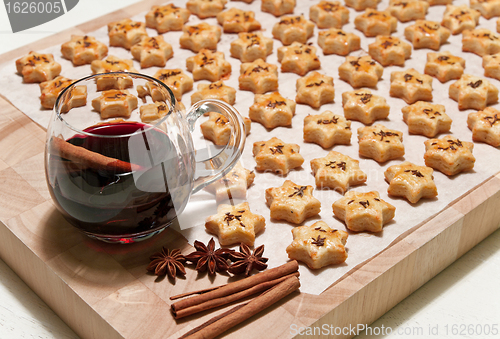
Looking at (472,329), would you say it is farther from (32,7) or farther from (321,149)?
(32,7)

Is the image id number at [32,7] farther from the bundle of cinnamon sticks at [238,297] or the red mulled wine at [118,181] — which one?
the bundle of cinnamon sticks at [238,297]

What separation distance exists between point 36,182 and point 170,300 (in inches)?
23.4

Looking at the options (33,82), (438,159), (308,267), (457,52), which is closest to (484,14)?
(457,52)

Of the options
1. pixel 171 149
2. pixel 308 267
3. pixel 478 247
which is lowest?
pixel 478 247

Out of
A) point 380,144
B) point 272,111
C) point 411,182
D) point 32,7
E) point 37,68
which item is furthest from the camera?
point 32,7

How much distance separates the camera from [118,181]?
1219mm

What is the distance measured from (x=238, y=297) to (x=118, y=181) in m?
0.37

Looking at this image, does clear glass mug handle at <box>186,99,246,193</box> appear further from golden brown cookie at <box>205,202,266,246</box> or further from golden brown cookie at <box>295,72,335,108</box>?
golden brown cookie at <box>295,72,335,108</box>

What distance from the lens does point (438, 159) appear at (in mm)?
1677

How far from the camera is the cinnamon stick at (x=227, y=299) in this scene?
4.06 ft

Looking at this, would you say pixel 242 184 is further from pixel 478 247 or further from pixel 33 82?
pixel 33 82

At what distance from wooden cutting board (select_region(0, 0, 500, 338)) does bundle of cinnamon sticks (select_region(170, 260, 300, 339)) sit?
0.07ft

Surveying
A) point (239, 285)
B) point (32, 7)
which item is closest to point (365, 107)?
point (239, 285)

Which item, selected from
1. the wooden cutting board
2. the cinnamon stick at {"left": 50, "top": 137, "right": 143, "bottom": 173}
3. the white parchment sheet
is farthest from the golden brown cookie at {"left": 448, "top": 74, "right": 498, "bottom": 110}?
the cinnamon stick at {"left": 50, "top": 137, "right": 143, "bottom": 173}
